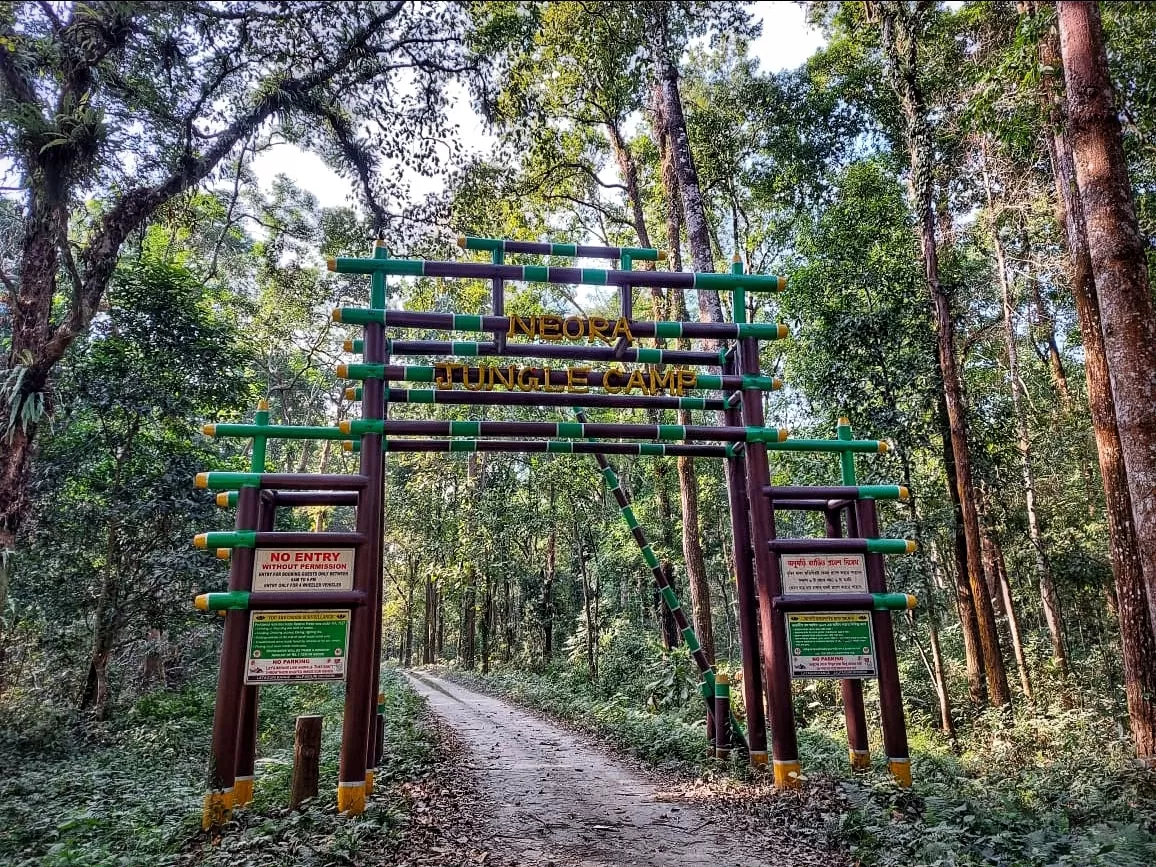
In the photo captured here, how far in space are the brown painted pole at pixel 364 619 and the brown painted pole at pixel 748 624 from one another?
156 inches

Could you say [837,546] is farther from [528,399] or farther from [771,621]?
[528,399]

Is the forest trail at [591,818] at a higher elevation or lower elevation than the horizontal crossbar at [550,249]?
lower

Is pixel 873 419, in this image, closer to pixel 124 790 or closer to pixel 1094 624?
pixel 1094 624

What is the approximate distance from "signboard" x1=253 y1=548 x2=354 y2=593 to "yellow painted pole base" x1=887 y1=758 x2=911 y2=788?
5.61m

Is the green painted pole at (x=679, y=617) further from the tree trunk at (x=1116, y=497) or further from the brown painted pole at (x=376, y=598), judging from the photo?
the tree trunk at (x=1116, y=497)

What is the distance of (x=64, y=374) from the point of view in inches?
421

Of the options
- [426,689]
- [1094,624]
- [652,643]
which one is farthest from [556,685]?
[1094,624]

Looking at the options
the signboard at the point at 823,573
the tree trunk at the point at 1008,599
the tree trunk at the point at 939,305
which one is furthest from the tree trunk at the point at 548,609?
the signboard at the point at 823,573

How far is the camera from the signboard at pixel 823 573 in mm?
6500

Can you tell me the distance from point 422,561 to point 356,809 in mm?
23280

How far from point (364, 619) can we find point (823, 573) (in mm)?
4715

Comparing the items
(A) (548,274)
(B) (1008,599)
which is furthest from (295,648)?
(B) (1008,599)

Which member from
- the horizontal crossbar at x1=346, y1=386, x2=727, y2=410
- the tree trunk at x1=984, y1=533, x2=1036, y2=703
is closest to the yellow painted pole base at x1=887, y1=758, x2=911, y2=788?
the horizontal crossbar at x1=346, y1=386, x2=727, y2=410

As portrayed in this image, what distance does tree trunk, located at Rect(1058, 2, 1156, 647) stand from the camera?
19.1 feet
